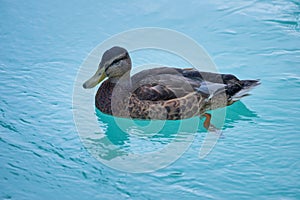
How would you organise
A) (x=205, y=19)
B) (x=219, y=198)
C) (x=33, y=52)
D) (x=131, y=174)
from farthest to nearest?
(x=205, y=19) < (x=33, y=52) < (x=131, y=174) < (x=219, y=198)

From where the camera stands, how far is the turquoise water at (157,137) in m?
4.12

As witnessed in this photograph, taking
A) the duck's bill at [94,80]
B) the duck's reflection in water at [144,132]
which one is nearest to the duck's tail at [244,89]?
the duck's reflection in water at [144,132]

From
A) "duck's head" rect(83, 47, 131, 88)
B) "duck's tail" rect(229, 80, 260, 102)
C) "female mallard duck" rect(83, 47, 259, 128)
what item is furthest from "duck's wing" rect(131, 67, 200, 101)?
"duck's tail" rect(229, 80, 260, 102)

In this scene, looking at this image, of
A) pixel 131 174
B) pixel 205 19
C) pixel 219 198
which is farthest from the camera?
pixel 205 19

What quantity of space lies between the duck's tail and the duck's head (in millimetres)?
1144

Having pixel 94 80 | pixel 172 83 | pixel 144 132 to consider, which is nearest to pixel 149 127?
pixel 144 132

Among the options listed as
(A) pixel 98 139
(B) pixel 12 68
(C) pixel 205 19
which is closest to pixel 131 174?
(A) pixel 98 139

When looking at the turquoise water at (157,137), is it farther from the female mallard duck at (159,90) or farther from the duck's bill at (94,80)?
the duck's bill at (94,80)

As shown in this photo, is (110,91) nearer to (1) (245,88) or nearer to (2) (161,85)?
(2) (161,85)

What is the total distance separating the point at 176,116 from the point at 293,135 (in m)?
1.14

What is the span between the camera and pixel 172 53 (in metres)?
6.60

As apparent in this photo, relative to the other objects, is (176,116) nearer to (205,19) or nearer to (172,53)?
(172,53)

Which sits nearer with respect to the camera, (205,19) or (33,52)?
(33,52)

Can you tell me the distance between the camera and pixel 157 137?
4863 mm
